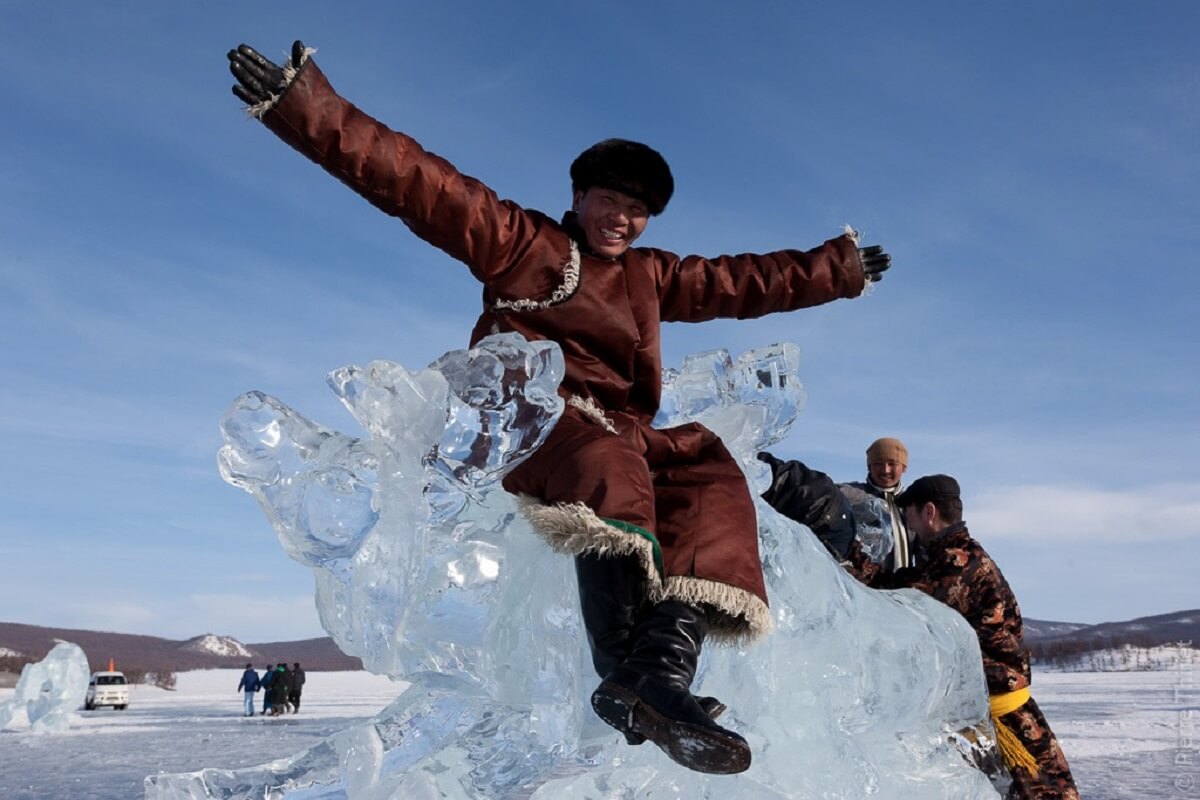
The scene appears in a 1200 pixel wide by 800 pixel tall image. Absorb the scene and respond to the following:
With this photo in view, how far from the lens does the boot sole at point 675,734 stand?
2234mm

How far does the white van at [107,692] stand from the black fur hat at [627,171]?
2330cm

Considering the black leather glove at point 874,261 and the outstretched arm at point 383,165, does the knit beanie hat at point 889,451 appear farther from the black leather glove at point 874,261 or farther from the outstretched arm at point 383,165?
the outstretched arm at point 383,165

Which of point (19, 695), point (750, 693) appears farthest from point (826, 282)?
point (19, 695)

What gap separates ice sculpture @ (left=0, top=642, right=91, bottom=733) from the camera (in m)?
14.9

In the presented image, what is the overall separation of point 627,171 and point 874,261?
104 cm

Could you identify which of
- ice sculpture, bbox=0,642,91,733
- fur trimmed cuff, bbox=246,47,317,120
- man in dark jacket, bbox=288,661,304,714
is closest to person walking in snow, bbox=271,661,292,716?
man in dark jacket, bbox=288,661,304,714

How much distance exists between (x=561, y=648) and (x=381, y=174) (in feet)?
4.45

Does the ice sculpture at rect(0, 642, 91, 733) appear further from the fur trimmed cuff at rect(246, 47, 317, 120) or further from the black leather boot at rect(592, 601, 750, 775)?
the black leather boot at rect(592, 601, 750, 775)

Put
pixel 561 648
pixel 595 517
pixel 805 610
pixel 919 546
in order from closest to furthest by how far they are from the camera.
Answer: pixel 595 517 < pixel 561 648 < pixel 805 610 < pixel 919 546

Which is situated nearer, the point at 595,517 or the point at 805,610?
the point at 595,517

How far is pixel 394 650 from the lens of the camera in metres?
2.70

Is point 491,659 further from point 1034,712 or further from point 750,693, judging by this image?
point 1034,712

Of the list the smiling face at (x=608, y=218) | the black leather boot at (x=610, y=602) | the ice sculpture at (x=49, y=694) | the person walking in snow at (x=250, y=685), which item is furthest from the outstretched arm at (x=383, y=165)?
the person walking in snow at (x=250, y=685)

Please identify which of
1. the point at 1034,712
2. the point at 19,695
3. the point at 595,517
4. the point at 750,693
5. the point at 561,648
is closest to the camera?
the point at 595,517
